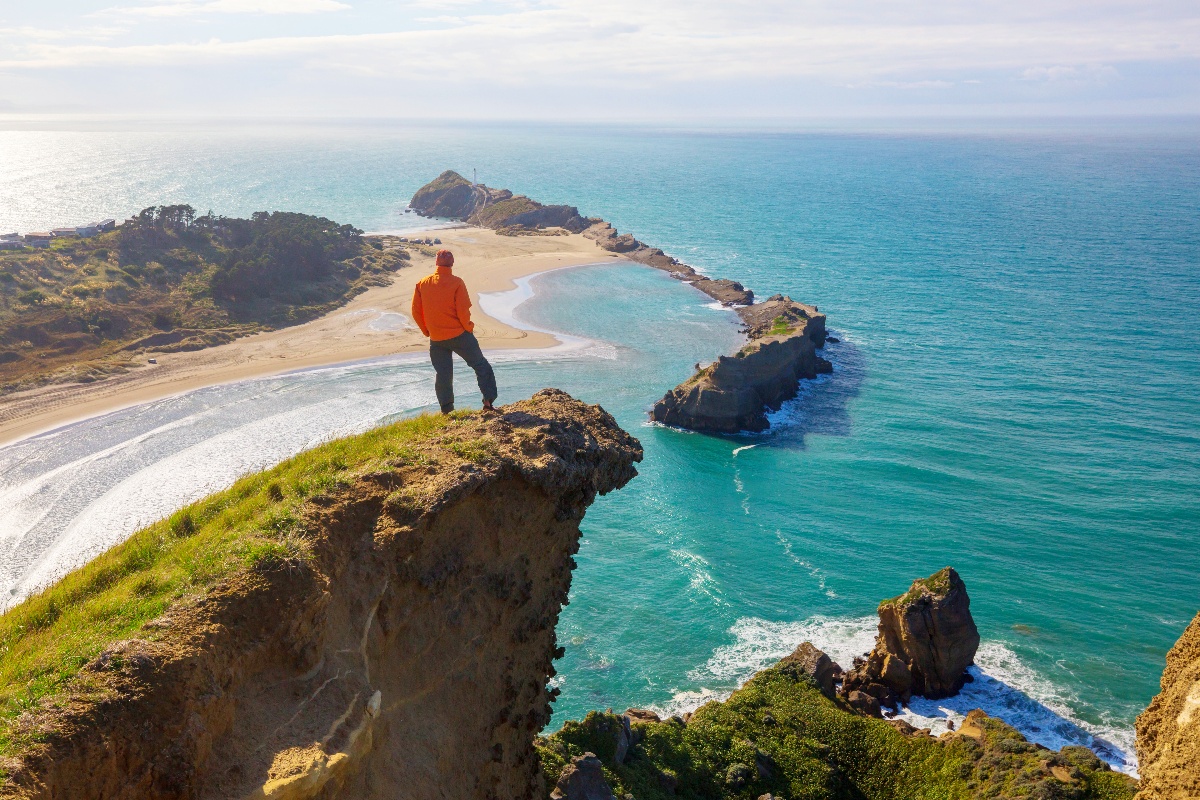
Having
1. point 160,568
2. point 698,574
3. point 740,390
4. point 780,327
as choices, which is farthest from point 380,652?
point 780,327

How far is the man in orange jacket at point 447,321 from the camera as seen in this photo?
49.7 ft

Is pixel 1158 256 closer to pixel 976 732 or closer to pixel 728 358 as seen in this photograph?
pixel 728 358

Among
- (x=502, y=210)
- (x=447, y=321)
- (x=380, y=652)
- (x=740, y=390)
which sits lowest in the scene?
(x=740, y=390)

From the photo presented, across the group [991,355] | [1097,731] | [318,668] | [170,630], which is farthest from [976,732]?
[991,355]

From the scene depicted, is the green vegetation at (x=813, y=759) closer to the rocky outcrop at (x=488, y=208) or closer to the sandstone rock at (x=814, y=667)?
the sandstone rock at (x=814, y=667)

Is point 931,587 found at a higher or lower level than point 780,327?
lower

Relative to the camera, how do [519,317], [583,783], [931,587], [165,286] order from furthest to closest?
[519,317], [165,286], [931,587], [583,783]

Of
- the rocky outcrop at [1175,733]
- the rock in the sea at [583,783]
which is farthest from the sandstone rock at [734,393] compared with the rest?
the rocky outcrop at [1175,733]

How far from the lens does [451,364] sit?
15.7 m

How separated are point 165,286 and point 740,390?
2148 inches

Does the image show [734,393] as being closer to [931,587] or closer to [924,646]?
[931,587]

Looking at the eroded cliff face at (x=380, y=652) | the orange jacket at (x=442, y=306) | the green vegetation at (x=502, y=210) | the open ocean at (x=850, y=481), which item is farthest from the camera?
the green vegetation at (x=502, y=210)

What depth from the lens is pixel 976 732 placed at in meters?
24.5

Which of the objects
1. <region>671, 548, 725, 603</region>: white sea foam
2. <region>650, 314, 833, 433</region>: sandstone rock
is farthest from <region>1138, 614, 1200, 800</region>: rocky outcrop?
<region>650, 314, 833, 433</region>: sandstone rock
